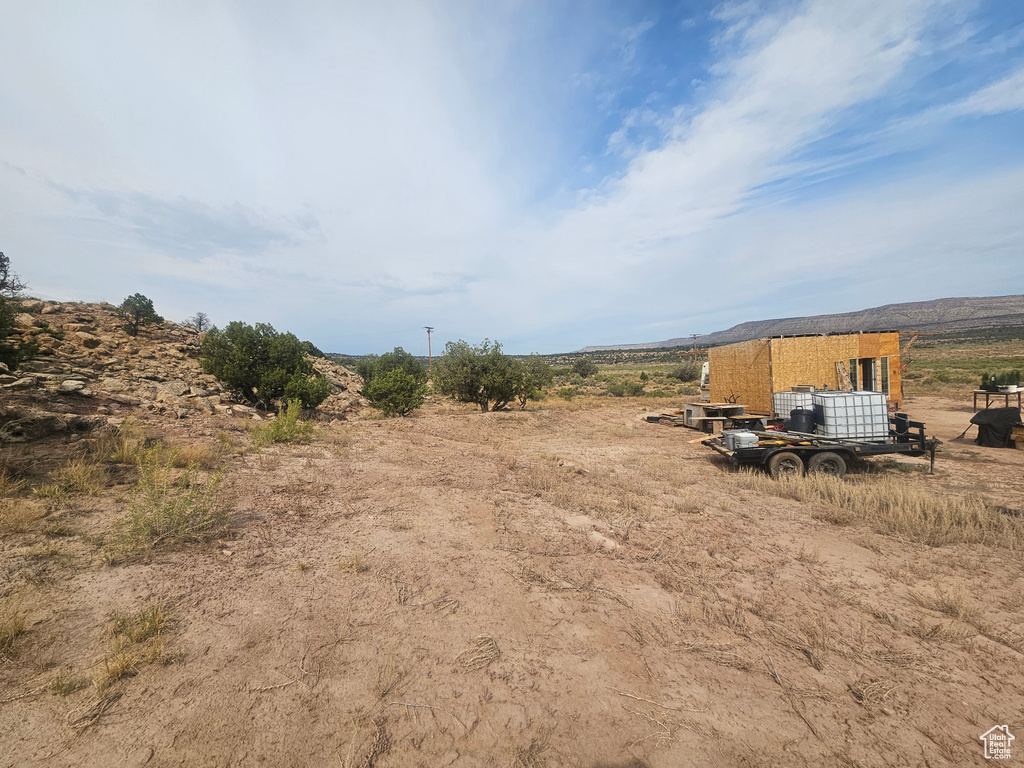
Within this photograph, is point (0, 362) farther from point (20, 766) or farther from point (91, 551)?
point (20, 766)

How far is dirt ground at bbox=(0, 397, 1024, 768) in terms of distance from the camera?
246 centimetres

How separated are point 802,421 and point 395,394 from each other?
53.2 feet

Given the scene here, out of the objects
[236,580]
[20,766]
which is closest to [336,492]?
[236,580]

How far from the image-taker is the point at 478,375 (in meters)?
22.3

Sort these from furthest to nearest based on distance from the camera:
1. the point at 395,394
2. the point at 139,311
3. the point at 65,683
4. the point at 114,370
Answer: the point at 139,311, the point at 395,394, the point at 114,370, the point at 65,683

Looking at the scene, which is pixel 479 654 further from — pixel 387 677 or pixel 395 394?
pixel 395 394

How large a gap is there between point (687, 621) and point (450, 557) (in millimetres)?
2567

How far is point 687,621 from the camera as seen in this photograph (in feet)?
12.0

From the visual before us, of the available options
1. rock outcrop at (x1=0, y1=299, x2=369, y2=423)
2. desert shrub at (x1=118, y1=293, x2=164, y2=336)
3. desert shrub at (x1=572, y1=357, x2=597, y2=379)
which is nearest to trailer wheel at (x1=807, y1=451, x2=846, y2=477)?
rock outcrop at (x1=0, y1=299, x2=369, y2=423)

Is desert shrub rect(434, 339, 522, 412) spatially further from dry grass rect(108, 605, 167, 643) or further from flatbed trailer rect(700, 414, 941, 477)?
dry grass rect(108, 605, 167, 643)

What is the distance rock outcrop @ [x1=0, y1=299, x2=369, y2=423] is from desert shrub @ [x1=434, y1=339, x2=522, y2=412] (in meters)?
5.46

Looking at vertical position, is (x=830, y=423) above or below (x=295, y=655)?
above

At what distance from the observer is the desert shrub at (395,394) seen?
19781 mm

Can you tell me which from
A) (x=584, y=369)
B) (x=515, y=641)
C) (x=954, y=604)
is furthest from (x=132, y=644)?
(x=584, y=369)
